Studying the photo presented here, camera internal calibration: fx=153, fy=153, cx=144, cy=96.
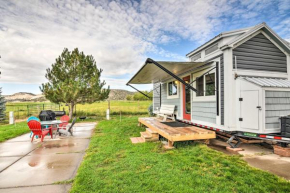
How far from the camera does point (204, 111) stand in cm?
550

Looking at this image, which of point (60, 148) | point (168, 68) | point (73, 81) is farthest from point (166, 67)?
point (73, 81)

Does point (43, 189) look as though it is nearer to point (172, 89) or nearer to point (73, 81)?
point (172, 89)

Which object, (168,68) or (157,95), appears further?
(157,95)

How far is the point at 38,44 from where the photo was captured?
10867 millimetres

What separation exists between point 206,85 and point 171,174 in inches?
145

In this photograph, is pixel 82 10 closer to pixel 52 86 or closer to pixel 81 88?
pixel 81 88

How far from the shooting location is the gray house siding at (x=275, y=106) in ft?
12.7

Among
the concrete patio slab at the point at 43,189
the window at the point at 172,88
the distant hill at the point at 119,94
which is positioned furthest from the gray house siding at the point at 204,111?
the distant hill at the point at 119,94

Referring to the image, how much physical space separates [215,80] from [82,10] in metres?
7.89

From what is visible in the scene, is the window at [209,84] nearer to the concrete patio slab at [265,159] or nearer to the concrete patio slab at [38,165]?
the concrete patio slab at [265,159]

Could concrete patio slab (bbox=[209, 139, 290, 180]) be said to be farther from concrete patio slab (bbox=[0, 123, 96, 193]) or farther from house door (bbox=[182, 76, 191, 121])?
concrete patio slab (bbox=[0, 123, 96, 193])

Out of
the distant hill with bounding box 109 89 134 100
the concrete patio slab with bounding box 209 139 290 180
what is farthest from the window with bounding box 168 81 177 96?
the distant hill with bounding box 109 89 134 100

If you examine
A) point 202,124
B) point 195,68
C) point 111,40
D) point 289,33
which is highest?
point 111,40

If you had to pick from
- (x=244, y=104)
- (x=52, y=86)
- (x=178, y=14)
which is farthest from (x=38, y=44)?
(x=244, y=104)
